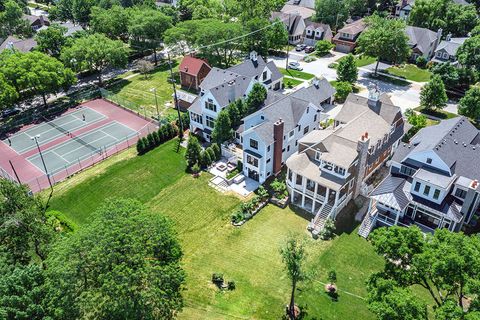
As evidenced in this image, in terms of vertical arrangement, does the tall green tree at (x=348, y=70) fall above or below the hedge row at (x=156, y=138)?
above

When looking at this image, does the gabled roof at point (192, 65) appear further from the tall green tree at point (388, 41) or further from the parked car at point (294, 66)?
the tall green tree at point (388, 41)

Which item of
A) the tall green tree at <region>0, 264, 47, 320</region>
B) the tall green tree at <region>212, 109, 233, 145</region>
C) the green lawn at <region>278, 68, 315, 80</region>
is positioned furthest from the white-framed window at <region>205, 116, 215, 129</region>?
the tall green tree at <region>0, 264, 47, 320</region>

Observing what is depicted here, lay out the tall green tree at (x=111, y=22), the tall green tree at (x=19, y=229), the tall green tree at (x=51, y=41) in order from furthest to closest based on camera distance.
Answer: the tall green tree at (x=111, y=22), the tall green tree at (x=51, y=41), the tall green tree at (x=19, y=229)

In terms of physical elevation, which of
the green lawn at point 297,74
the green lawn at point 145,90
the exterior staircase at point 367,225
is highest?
the green lawn at point 297,74

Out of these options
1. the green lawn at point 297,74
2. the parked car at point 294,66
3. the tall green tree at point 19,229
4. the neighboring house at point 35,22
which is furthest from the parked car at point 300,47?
the neighboring house at point 35,22

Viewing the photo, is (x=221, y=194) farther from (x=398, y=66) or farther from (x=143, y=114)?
(x=398, y=66)

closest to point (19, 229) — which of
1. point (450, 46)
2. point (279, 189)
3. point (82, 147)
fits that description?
point (279, 189)

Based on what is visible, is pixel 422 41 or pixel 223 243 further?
pixel 422 41

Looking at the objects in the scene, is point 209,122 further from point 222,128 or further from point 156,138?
point 156,138
